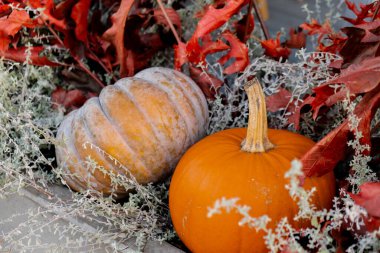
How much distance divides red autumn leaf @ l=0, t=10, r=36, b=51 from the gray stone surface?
16.3 inches

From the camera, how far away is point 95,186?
133cm

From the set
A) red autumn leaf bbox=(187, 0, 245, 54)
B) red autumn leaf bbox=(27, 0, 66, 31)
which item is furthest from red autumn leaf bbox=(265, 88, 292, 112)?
red autumn leaf bbox=(27, 0, 66, 31)

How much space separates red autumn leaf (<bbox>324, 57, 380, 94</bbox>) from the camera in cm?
98

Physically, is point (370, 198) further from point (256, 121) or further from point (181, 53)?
point (181, 53)

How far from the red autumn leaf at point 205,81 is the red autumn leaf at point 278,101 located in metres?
0.15

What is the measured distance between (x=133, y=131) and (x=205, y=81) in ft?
0.99

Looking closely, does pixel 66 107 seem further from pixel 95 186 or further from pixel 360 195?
pixel 360 195

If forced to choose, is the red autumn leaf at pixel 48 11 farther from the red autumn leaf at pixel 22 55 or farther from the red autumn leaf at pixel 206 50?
the red autumn leaf at pixel 206 50

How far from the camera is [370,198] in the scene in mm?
894

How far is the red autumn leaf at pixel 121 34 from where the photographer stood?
146 centimetres

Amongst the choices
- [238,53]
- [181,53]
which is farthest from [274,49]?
[181,53]

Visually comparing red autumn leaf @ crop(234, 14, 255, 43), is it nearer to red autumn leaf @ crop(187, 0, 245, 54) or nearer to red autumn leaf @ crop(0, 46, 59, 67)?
red autumn leaf @ crop(187, 0, 245, 54)

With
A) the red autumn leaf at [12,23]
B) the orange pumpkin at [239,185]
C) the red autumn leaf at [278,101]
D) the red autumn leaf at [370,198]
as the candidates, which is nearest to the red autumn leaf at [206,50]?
the red autumn leaf at [278,101]

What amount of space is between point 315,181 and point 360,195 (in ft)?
0.61
